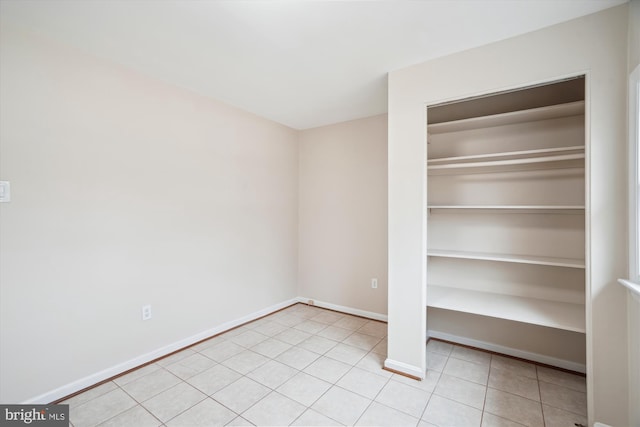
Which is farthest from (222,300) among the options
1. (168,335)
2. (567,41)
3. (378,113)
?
(567,41)

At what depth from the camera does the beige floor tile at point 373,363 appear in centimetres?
222

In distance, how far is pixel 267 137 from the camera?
353 centimetres

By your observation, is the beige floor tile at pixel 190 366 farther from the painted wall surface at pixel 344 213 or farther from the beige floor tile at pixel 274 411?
the painted wall surface at pixel 344 213

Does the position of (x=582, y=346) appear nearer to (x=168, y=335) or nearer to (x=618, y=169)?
(x=618, y=169)

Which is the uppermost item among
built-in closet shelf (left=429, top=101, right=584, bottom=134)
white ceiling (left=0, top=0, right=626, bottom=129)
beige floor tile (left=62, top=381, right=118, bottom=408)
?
white ceiling (left=0, top=0, right=626, bottom=129)

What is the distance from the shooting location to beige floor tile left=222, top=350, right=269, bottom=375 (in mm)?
2266

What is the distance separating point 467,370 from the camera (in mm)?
2258

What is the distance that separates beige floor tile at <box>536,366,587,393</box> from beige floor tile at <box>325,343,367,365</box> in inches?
55.1

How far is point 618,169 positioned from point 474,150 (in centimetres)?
114

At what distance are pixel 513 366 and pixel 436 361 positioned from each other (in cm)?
61

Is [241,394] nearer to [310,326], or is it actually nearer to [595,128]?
[310,326]

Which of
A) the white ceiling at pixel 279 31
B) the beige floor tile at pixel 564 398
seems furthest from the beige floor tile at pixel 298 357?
the white ceiling at pixel 279 31

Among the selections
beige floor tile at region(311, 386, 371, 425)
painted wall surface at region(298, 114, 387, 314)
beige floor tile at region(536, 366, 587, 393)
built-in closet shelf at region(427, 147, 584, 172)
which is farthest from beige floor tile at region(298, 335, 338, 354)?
built-in closet shelf at region(427, 147, 584, 172)

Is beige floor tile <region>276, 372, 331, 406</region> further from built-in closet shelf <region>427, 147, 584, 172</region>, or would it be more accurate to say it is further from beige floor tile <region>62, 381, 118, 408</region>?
built-in closet shelf <region>427, 147, 584, 172</region>
